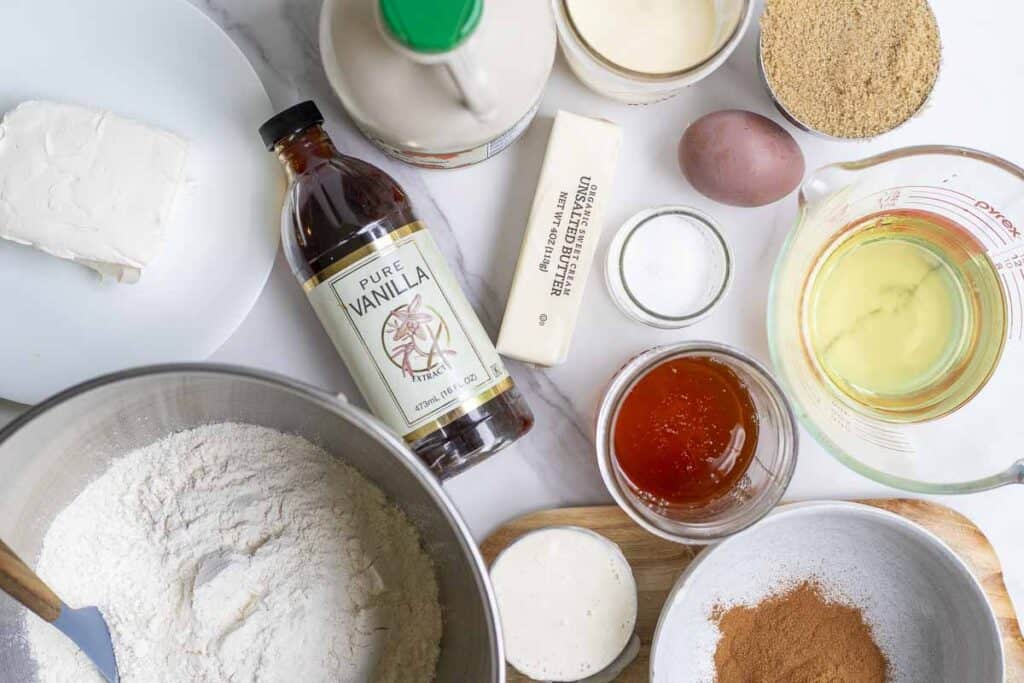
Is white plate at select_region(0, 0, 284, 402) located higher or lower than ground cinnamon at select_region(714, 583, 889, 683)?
higher

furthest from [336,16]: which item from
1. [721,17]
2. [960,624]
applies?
[960,624]

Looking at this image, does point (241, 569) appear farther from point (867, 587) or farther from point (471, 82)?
point (867, 587)

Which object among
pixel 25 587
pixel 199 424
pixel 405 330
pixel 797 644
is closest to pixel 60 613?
pixel 25 587

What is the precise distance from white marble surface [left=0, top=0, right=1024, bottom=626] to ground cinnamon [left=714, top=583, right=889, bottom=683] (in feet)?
0.39

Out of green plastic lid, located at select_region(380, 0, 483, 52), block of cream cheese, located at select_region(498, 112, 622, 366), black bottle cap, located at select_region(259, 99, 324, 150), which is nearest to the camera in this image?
green plastic lid, located at select_region(380, 0, 483, 52)

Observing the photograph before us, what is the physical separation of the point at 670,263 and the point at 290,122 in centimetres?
41

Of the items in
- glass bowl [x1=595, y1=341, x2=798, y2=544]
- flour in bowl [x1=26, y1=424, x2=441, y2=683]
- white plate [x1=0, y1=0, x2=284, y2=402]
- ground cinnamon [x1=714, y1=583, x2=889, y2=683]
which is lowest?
ground cinnamon [x1=714, y1=583, x2=889, y2=683]

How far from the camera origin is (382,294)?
2.59 feet

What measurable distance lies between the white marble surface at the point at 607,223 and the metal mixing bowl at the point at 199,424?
0.34 ft

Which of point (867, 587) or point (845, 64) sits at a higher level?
point (845, 64)

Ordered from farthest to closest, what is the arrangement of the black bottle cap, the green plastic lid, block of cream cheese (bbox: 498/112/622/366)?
block of cream cheese (bbox: 498/112/622/366)
the black bottle cap
the green plastic lid

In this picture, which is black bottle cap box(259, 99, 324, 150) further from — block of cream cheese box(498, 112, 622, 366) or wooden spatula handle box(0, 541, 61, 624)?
wooden spatula handle box(0, 541, 61, 624)

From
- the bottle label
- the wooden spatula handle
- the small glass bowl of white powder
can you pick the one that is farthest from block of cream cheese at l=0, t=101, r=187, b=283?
the small glass bowl of white powder

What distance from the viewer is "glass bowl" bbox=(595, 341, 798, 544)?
0.85 metres
